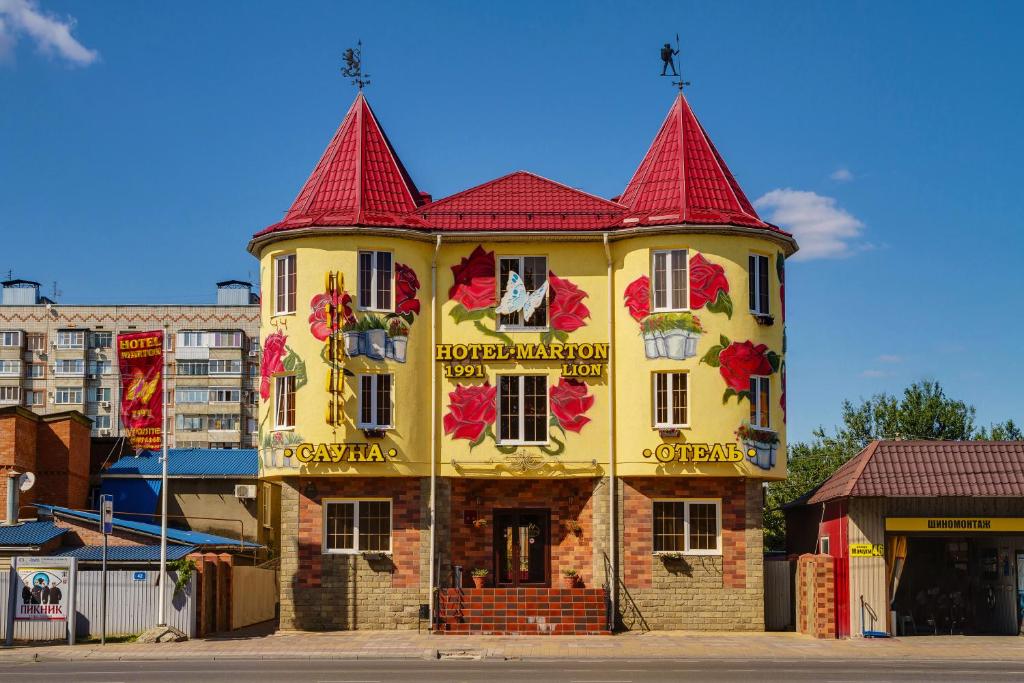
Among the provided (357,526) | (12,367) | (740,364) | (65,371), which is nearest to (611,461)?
(740,364)

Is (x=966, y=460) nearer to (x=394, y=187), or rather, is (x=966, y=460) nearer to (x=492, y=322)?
(x=492, y=322)

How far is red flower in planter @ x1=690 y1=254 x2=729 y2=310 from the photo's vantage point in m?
37.9

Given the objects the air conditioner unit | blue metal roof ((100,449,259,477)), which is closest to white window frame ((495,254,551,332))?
the air conditioner unit

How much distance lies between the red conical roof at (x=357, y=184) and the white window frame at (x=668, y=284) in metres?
7.37

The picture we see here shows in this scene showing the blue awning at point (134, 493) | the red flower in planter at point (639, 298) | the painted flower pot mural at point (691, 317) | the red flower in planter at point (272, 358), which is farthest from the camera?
the blue awning at point (134, 493)

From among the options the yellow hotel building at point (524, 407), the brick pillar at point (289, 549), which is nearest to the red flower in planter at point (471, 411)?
the yellow hotel building at point (524, 407)

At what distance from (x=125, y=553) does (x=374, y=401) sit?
317 inches

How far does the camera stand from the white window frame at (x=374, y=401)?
37.9 meters

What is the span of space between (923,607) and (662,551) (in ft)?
24.2

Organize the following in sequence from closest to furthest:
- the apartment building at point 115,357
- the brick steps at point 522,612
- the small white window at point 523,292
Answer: the brick steps at point 522,612 → the small white window at point 523,292 → the apartment building at point 115,357

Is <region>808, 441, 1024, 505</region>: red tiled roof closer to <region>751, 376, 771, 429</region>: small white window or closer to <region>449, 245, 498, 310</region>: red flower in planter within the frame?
<region>751, 376, 771, 429</region>: small white window

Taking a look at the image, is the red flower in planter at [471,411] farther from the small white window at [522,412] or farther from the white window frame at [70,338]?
the white window frame at [70,338]

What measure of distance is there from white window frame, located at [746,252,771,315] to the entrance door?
877 cm

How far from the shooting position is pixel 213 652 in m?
31.7
